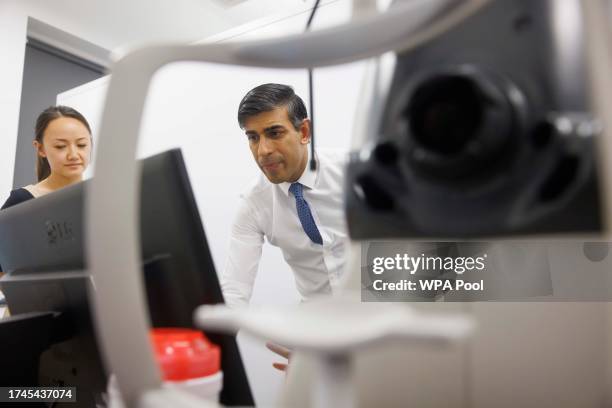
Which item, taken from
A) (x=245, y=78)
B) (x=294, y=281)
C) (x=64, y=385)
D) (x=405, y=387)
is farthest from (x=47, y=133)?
(x=405, y=387)

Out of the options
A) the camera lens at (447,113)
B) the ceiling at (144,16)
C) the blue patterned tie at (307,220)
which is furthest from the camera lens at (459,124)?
the ceiling at (144,16)

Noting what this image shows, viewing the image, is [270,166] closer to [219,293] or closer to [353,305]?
[219,293]

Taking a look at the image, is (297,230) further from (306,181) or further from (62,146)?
(62,146)

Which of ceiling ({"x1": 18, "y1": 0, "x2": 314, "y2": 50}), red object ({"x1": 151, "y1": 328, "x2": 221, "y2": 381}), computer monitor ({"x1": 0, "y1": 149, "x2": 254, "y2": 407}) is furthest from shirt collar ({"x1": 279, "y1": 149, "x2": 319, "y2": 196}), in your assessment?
ceiling ({"x1": 18, "y1": 0, "x2": 314, "y2": 50})

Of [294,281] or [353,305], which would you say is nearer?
[353,305]

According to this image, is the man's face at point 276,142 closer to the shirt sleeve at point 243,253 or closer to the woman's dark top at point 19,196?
the shirt sleeve at point 243,253

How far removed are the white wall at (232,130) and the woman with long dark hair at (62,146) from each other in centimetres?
37

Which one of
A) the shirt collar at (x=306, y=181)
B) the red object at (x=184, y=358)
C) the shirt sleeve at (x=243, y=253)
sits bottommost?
the red object at (x=184, y=358)

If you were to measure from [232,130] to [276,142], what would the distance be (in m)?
0.65

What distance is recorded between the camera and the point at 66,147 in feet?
5.85

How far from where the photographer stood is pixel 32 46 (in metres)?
2.96

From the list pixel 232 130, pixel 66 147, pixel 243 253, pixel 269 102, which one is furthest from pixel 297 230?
pixel 66 147

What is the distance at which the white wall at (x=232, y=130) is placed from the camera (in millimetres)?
1795

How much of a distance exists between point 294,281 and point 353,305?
1.67 metres
